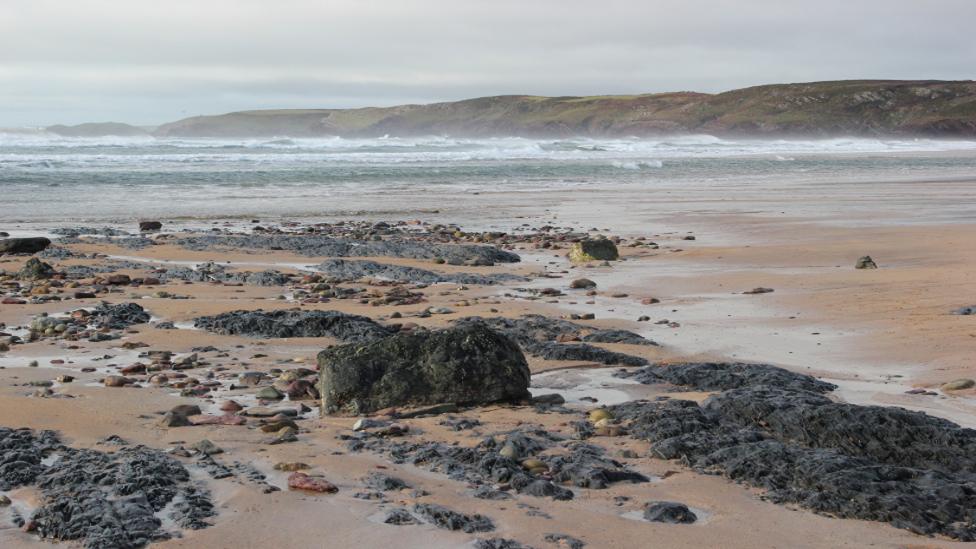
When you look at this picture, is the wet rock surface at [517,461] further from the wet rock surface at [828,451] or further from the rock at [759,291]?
the rock at [759,291]

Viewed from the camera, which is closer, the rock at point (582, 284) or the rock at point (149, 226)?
the rock at point (582, 284)

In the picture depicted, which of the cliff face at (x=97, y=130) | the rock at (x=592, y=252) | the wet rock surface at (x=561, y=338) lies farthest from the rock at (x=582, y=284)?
the cliff face at (x=97, y=130)

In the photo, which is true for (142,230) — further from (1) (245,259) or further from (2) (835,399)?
(2) (835,399)

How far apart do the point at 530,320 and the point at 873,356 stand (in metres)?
2.30

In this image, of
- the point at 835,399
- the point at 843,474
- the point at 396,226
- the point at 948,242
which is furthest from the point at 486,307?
the point at 396,226

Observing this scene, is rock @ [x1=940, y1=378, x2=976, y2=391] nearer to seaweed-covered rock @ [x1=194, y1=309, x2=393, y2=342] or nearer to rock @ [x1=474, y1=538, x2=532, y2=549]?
rock @ [x1=474, y1=538, x2=532, y2=549]

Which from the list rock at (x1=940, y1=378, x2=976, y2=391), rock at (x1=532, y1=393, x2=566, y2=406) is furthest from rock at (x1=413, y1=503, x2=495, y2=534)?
rock at (x1=940, y1=378, x2=976, y2=391)

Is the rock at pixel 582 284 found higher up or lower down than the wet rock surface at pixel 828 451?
lower down

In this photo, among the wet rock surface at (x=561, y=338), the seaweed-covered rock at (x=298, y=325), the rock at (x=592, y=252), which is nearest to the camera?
the wet rock surface at (x=561, y=338)

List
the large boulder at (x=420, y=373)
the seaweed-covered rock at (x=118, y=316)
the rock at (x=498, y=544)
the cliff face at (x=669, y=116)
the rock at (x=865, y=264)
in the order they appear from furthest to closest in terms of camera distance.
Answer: the cliff face at (x=669, y=116)
the rock at (x=865, y=264)
the seaweed-covered rock at (x=118, y=316)
the large boulder at (x=420, y=373)
the rock at (x=498, y=544)

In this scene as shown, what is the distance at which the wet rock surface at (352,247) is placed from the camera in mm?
11031

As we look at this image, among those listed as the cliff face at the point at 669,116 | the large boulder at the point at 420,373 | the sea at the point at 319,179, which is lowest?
the sea at the point at 319,179

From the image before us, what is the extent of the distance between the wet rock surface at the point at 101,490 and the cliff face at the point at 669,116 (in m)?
83.6

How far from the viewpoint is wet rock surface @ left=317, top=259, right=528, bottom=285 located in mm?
9656
